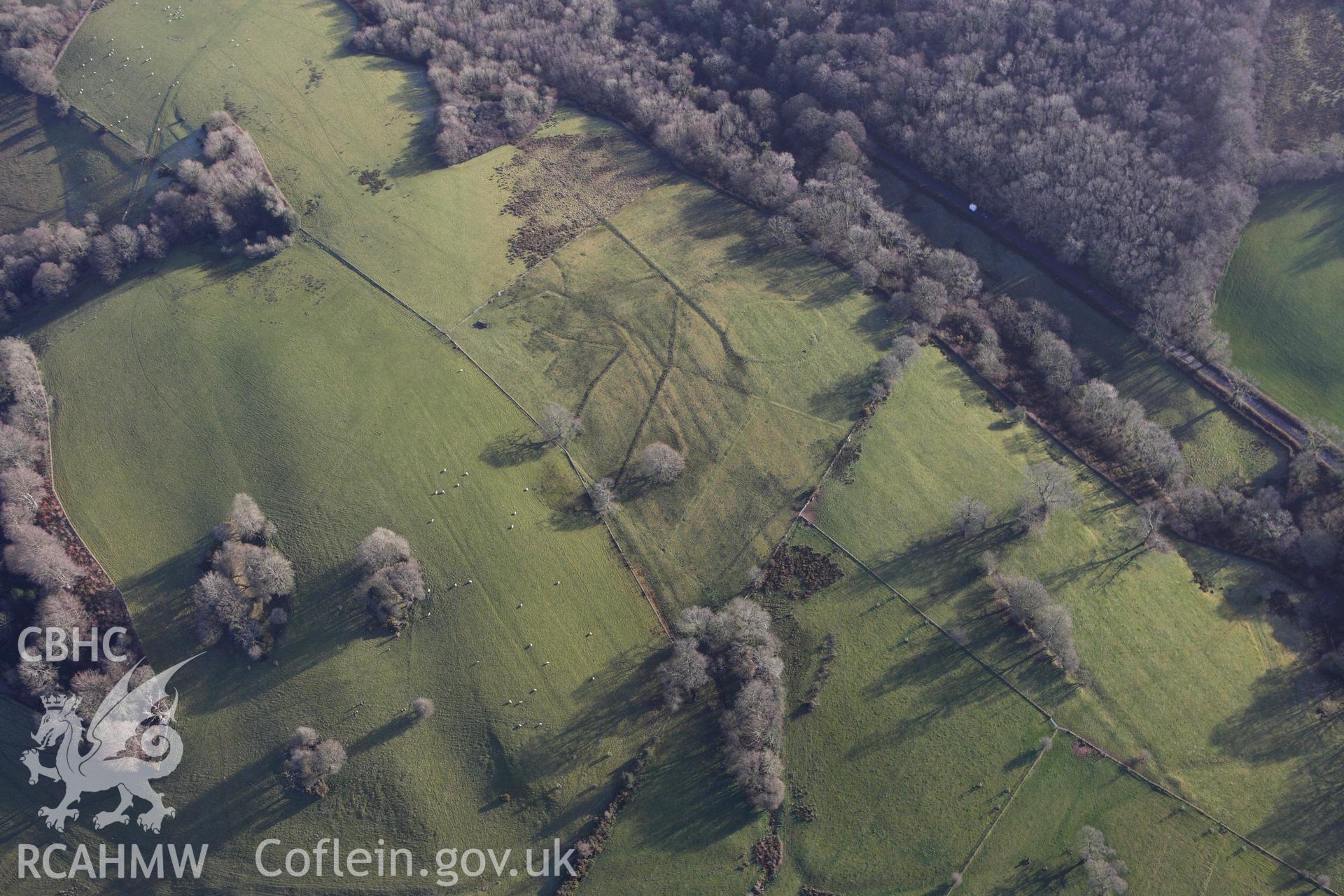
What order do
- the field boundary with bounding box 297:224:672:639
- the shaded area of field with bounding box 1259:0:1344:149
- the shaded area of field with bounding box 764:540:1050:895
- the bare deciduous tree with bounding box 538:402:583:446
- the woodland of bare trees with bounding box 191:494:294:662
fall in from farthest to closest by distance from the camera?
the shaded area of field with bounding box 1259:0:1344:149
the bare deciduous tree with bounding box 538:402:583:446
the field boundary with bounding box 297:224:672:639
the woodland of bare trees with bounding box 191:494:294:662
the shaded area of field with bounding box 764:540:1050:895

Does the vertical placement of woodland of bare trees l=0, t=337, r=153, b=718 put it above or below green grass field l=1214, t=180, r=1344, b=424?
below

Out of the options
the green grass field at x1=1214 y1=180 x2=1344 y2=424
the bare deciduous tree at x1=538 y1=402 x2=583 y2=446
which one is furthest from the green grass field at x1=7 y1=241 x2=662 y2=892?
the green grass field at x1=1214 y1=180 x2=1344 y2=424

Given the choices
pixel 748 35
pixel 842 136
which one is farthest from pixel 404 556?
pixel 748 35

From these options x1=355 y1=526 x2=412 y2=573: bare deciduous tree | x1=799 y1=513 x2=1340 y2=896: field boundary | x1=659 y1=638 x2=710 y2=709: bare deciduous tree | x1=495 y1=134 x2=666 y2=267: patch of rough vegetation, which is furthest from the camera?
x1=495 y1=134 x2=666 y2=267: patch of rough vegetation

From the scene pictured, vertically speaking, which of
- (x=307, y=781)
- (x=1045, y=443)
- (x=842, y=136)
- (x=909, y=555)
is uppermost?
(x=842, y=136)

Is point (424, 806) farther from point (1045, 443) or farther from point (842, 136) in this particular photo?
point (842, 136)

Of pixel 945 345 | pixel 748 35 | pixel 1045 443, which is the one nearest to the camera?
pixel 1045 443

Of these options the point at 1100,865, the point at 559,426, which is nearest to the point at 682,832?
the point at 1100,865

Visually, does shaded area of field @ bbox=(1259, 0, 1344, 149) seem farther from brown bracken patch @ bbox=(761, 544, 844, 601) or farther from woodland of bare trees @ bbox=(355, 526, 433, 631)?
woodland of bare trees @ bbox=(355, 526, 433, 631)
